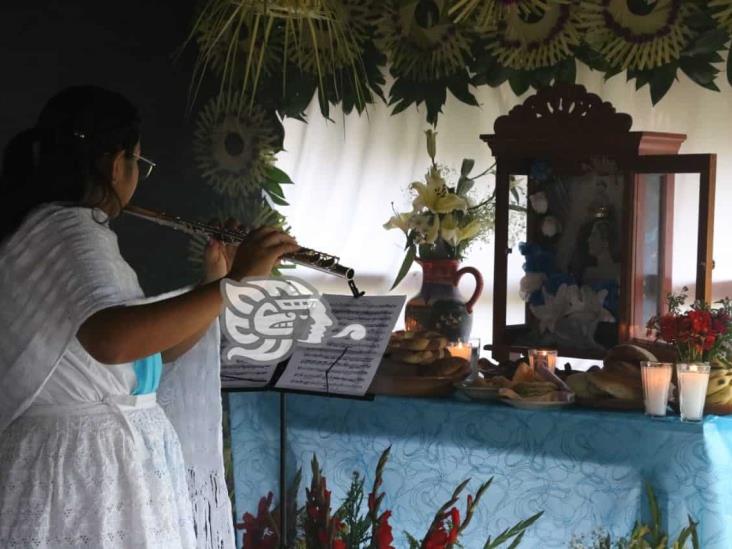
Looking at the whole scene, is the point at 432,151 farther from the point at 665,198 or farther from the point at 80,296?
the point at 80,296

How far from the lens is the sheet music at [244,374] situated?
2.45 metres

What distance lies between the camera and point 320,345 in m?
2.45

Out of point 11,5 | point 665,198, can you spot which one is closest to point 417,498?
point 665,198

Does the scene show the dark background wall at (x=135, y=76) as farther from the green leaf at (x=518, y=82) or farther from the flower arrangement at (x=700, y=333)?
the flower arrangement at (x=700, y=333)

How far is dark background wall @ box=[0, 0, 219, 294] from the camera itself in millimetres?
3217

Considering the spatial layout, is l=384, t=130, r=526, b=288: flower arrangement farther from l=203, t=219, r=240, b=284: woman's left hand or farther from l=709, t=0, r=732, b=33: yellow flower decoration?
l=203, t=219, r=240, b=284: woman's left hand

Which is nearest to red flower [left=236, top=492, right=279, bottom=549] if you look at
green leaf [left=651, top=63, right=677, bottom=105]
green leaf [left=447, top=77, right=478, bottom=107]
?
green leaf [left=447, top=77, right=478, bottom=107]

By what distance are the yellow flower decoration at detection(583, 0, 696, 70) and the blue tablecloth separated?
Result: 1028mm

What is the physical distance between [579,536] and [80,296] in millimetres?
1416

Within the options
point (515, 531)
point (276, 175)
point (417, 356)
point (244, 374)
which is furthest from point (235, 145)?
point (515, 531)

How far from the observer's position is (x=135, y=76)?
3.57 meters

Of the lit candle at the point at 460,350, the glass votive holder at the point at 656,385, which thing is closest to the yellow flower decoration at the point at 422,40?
the lit candle at the point at 460,350

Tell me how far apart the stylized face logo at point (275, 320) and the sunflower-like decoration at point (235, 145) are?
148 centimetres

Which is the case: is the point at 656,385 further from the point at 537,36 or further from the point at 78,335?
the point at 78,335
